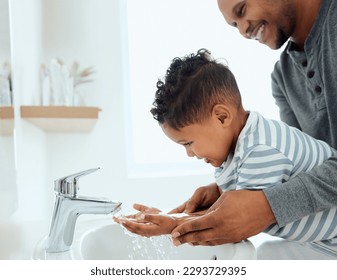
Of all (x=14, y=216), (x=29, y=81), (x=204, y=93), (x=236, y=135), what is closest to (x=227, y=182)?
(x=236, y=135)

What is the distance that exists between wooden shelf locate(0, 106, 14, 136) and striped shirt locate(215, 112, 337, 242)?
487 millimetres

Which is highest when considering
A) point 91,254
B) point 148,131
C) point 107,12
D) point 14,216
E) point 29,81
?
point 107,12

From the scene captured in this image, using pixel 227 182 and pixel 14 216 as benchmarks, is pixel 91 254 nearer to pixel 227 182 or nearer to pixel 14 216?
pixel 14 216

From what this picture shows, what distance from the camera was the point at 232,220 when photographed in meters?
0.72

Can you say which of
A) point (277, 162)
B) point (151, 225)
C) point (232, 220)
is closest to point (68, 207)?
point (151, 225)

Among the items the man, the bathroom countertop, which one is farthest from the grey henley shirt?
the bathroom countertop

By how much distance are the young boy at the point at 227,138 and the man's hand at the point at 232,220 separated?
41 mm

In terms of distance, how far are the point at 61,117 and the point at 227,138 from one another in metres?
0.86

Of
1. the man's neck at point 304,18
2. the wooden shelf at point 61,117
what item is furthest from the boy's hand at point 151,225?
the man's neck at point 304,18

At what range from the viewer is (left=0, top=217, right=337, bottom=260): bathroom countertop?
2.39 feet

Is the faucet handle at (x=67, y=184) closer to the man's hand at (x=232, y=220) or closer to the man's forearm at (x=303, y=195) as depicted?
the man's hand at (x=232, y=220)

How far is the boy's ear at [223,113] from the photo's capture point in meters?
0.84

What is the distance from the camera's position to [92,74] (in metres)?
1.94

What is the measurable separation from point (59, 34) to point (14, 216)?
1.33m
